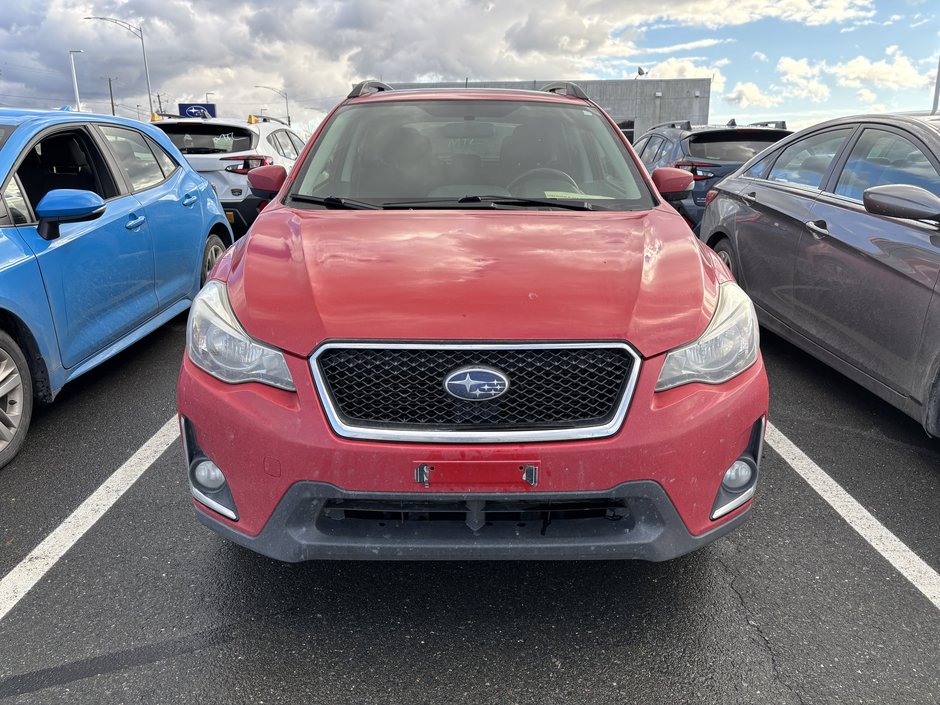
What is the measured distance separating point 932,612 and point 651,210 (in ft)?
5.77

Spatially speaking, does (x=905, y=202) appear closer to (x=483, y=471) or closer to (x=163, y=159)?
(x=483, y=471)

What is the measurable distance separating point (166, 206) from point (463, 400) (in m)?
3.88

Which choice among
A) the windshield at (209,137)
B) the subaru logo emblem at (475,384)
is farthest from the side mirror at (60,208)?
the windshield at (209,137)

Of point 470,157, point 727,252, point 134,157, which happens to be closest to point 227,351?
point 470,157

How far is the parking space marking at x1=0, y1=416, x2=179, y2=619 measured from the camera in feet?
8.75

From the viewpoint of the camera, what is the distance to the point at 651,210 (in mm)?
3115

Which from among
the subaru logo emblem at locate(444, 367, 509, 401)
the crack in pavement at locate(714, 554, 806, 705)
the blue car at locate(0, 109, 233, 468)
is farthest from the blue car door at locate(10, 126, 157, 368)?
the crack in pavement at locate(714, 554, 806, 705)

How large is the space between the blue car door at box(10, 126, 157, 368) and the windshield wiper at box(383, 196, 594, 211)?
191cm

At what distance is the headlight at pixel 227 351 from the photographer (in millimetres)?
2182

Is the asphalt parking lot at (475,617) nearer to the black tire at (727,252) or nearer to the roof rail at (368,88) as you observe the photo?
the roof rail at (368,88)

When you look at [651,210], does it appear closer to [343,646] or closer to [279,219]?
[279,219]

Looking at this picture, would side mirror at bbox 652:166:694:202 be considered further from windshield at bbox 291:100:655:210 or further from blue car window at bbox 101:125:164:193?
blue car window at bbox 101:125:164:193

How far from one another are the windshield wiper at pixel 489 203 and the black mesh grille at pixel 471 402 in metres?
1.14

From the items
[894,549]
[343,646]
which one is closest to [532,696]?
[343,646]
